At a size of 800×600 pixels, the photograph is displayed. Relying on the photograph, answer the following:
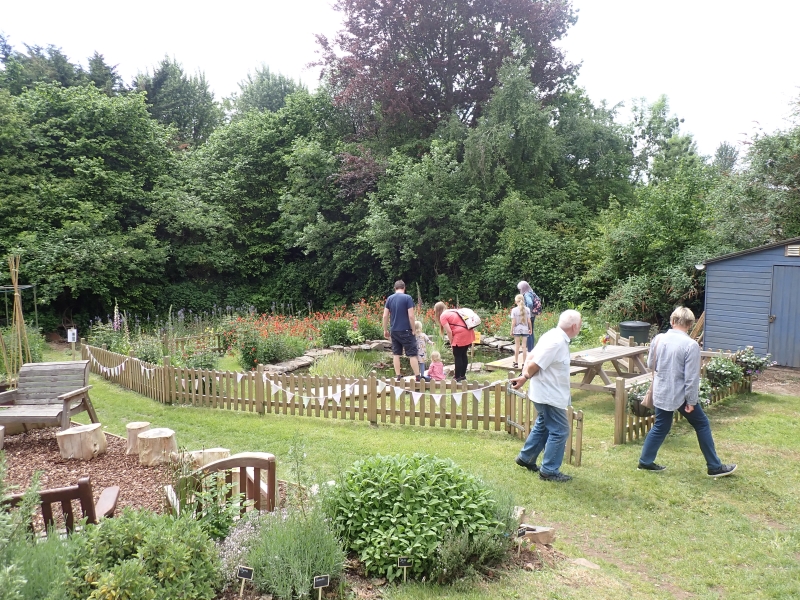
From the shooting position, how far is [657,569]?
13.3 feet

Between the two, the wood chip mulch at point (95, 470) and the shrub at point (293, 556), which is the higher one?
the shrub at point (293, 556)

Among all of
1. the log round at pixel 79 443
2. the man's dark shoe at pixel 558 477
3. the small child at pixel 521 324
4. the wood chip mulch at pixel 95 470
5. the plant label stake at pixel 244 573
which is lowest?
the man's dark shoe at pixel 558 477

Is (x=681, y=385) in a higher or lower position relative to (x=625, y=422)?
higher

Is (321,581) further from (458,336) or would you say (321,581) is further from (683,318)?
(458,336)

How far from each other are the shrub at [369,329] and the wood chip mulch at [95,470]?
24.8 feet

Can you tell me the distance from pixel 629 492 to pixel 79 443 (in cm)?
562

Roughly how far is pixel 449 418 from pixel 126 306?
48.4 ft

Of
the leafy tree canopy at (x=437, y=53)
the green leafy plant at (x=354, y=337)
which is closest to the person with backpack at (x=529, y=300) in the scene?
the green leafy plant at (x=354, y=337)

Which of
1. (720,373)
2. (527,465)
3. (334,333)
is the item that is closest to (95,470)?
(527,465)

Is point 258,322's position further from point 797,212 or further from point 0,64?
point 0,64

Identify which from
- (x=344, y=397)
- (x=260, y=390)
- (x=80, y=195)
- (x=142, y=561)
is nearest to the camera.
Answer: (x=142, y=561)

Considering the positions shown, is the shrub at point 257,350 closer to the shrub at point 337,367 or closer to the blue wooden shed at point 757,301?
the shrub at point 337,367

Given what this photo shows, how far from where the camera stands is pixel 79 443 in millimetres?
6180

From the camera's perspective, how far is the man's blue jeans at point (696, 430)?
5.71 m
